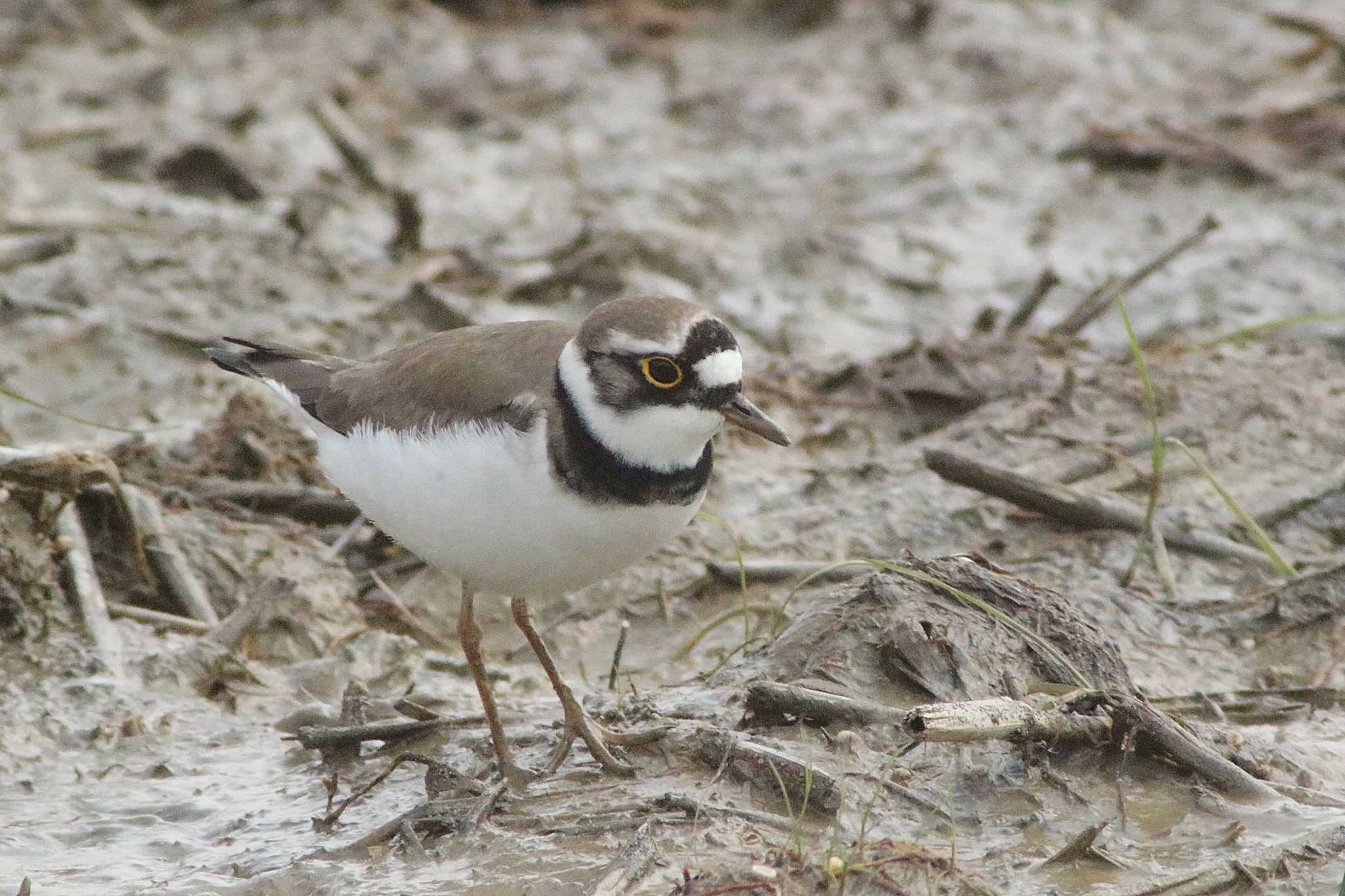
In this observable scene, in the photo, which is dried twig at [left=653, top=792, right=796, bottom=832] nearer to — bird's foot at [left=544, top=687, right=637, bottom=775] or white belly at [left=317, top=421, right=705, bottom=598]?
bird's foot at [left=544, top=687, right=637, bottom=775]

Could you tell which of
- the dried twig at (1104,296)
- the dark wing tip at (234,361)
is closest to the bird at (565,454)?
the dark wing tip at (234,361)

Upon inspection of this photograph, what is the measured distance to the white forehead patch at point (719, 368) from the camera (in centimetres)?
446

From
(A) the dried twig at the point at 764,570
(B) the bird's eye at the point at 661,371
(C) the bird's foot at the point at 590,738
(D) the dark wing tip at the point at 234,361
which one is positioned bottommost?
(A) the dried twig at the point at 764,570

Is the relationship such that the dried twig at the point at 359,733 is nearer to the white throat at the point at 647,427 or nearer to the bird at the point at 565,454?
the bird at the point at 565,454

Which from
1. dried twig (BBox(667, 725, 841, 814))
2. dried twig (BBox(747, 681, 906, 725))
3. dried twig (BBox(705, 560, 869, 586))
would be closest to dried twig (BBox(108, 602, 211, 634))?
dried twig (BBox(705, 560, 869, 586))

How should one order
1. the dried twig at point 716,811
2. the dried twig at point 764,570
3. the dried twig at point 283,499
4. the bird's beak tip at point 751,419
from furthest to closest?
the dried twig at point 283,499
the dried twig at point 764,570
the bird's beak tip at point 751,419
the dried twig at point 716,811

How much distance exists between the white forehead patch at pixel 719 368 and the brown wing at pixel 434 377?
45cm

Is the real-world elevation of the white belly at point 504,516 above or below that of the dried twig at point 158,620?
above

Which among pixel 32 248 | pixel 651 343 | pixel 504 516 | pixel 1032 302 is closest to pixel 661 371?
pixel 651 343

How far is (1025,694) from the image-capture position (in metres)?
4.48

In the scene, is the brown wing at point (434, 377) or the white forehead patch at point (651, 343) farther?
the brown wing at point (434, 377)

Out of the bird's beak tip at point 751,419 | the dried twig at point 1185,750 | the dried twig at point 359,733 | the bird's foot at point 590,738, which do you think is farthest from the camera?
the dried twig at point 359,733

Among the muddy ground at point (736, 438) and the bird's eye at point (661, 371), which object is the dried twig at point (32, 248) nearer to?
the muddy ground at point (736, 438)

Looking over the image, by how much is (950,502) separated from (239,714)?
2.80 m
